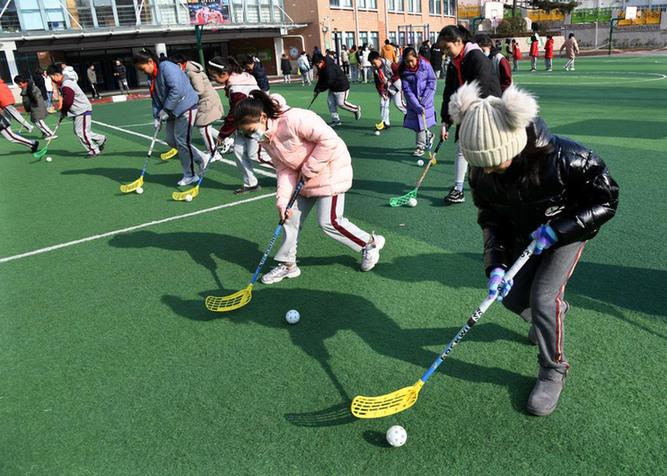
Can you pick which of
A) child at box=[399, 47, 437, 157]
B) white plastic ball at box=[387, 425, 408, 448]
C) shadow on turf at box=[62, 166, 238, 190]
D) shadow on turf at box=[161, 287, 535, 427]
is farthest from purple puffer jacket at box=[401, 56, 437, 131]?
white plastic ball at box=[387, 425, 408, 448]

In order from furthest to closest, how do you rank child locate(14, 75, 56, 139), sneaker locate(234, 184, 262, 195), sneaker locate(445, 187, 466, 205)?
child locate(14, 75, 56, 139)
sneaker locate(234, 184, 262, 195)
sneaker locate(445, 187, 466, 205)

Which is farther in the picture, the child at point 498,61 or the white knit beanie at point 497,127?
the child at point 498,61

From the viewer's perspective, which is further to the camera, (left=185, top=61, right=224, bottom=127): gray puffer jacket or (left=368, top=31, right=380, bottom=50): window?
(left=368, top=31, right=380, bottom=50): window

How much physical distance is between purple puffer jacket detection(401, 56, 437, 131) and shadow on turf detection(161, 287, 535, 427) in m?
5.83

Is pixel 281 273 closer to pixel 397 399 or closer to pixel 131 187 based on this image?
pixel 397 399

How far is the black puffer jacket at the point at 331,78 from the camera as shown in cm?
1320

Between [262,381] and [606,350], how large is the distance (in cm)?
243

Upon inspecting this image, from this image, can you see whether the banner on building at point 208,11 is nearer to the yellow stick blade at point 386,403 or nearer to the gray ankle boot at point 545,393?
the yellow stick blade at point 386,403

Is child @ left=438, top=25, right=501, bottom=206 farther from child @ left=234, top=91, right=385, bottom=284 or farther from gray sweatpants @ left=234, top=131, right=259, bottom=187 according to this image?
gray sweatpants @ left=234, top=131, right=259, bottom=187

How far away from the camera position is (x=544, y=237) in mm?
2865

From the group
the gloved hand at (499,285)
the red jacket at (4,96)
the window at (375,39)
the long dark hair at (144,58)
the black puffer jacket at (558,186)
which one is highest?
the window at (375,39)

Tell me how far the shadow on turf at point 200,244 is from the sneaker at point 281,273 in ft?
1.36

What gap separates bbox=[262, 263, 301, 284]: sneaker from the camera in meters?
5.27

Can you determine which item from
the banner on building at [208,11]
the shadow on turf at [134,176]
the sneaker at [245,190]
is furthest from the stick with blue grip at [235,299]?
the banner on building at [208,11]
